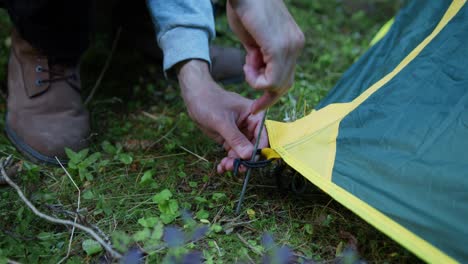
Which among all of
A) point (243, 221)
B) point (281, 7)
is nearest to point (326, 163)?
point (243, 221)

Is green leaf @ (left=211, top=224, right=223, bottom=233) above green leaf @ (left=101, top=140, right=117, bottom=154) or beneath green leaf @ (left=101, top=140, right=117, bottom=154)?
above

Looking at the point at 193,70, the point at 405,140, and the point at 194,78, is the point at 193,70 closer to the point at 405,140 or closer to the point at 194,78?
the point at 194,78

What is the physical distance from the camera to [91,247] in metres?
0.94

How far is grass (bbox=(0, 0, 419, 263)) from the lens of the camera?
96cm

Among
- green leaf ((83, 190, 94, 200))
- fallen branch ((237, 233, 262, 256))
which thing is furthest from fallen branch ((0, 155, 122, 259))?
fallen branch ((237, 233, 262, 256))

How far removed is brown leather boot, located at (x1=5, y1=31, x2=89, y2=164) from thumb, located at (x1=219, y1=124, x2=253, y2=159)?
436mm

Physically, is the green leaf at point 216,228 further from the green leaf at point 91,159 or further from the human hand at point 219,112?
the green leaf at point 91,159

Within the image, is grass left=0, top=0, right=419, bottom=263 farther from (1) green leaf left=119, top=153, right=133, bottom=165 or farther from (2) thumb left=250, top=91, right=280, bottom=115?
(2) thumb left=250, top=91, right=280, bottom=115

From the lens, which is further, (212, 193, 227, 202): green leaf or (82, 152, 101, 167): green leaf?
(82, 152, 101, 167): green leaf

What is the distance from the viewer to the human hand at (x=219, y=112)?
1.11 meters

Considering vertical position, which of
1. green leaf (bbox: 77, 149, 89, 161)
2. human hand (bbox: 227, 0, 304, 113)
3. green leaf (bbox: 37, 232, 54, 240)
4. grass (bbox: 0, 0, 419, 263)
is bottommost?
grass (bbox: 0, 0, 419, 263)

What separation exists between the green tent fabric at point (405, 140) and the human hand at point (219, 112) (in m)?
0.08

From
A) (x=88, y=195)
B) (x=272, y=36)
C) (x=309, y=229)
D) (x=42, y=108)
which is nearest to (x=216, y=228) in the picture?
(x=309, y=229)

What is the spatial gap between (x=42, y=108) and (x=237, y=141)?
576 millimetres
